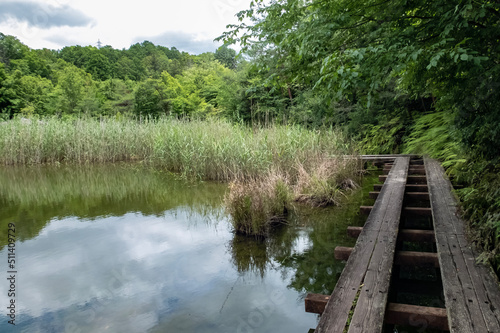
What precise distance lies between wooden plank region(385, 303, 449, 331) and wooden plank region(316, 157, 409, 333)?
0.10 metres

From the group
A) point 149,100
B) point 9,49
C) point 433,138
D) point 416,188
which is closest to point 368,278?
point 416,188

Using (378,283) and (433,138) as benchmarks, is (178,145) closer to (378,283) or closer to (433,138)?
(433,138)

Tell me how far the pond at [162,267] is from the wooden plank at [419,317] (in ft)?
2.50

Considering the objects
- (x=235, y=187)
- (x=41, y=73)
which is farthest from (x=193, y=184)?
(x=41, y=73)

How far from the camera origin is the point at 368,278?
82.7 inches

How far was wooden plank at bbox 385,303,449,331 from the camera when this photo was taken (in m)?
1.77

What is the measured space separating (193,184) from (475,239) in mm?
5944

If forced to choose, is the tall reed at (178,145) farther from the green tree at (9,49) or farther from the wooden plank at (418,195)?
the green tree at (9,49)

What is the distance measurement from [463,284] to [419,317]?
0.35m

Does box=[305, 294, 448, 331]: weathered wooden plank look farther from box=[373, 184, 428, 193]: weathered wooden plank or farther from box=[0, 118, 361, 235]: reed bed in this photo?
box=[373, 184, 428, 193]: weathered wooden plank

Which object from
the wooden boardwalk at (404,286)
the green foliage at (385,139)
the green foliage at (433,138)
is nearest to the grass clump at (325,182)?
the green foliage at (433,138)

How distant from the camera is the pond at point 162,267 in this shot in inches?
101

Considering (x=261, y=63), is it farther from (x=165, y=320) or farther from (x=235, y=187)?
(x=165, y=320)

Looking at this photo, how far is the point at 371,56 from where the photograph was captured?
8.51 ft
